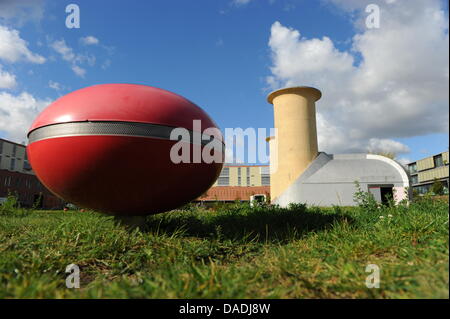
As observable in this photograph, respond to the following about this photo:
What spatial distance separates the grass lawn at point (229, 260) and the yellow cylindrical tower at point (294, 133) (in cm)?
1652

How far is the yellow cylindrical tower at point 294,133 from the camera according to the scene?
2189 cm

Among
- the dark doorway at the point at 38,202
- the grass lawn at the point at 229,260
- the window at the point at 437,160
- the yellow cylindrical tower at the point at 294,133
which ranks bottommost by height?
the grass lawn at the point at 229,260

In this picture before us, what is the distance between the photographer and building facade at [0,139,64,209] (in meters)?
51.0

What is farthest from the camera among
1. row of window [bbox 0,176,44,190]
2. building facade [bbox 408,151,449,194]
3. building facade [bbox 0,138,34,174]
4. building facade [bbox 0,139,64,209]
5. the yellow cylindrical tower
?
building facade [bbox 408,151,449,194]

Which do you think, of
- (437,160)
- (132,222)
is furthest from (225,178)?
(132,222)

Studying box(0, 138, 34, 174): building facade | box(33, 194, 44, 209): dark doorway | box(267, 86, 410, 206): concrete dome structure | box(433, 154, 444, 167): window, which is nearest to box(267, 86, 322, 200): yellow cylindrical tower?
box(267, 86, 410, 206): concrete dome structure

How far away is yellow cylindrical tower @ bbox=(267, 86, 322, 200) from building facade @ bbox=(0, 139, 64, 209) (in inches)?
1875

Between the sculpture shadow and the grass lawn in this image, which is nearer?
the grass lawn

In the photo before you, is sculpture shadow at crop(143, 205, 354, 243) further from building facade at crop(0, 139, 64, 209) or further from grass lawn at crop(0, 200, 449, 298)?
building facade at crop(0, 139, 64, 209)

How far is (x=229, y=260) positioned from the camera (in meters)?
3.76

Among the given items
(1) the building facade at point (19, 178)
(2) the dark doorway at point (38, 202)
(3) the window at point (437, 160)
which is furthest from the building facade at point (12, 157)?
(3) the window at point (437, 160)

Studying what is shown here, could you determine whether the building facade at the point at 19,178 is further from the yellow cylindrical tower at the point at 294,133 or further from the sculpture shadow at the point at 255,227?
the sculpture shadow at the point at 255,227

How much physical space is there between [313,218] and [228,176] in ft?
262
